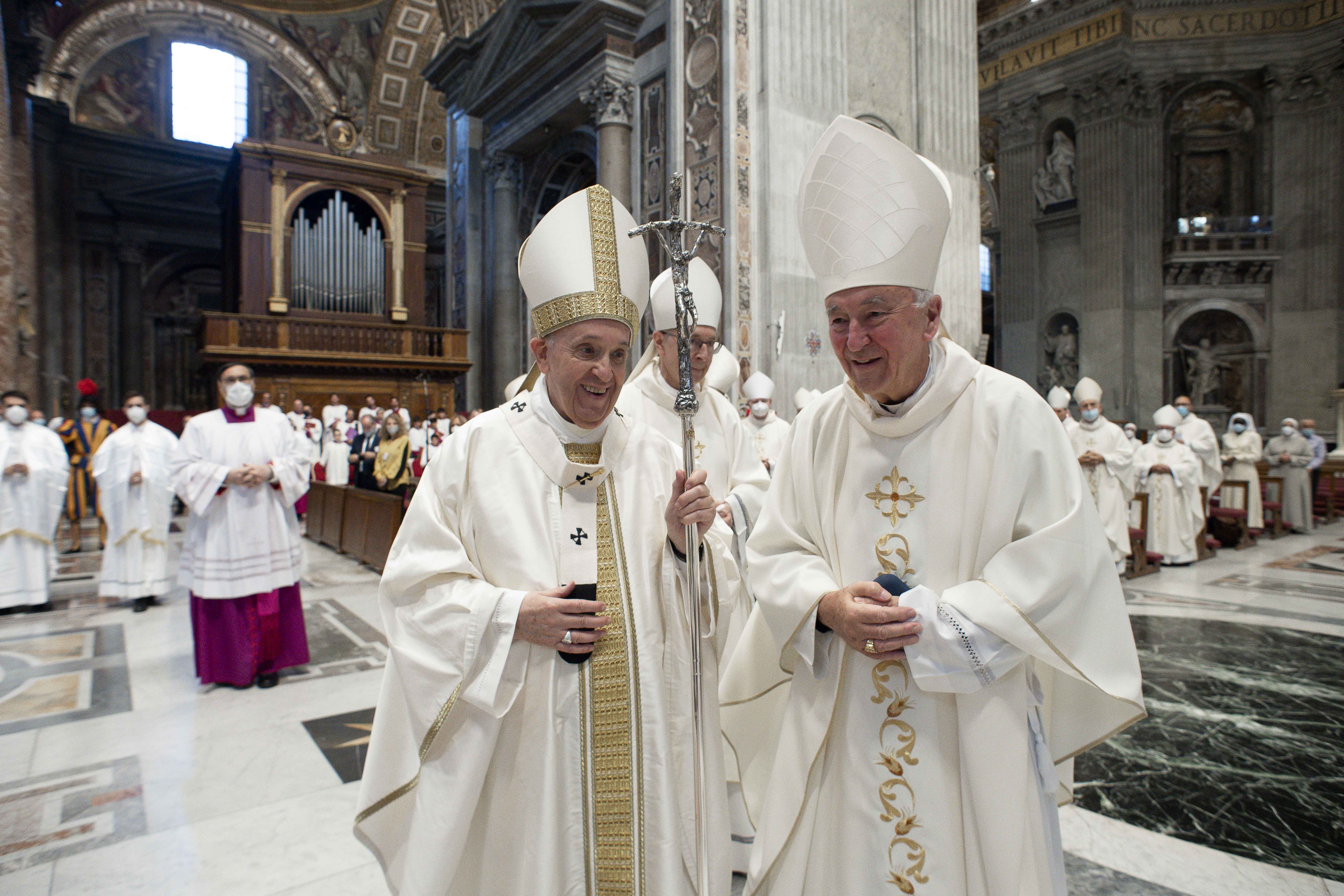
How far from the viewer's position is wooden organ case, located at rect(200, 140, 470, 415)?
583 inches

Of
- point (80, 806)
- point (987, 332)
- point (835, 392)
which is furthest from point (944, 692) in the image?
point (987, 332)

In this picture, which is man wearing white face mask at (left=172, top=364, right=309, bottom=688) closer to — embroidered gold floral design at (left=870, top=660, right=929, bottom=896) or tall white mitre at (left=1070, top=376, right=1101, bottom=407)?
embroidered gold floral design at (left=870, top=660, right=929, bottom=896)

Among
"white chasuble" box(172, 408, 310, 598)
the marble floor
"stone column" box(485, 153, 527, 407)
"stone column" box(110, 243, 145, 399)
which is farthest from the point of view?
"stone column" box(110, 243, 145, 399)

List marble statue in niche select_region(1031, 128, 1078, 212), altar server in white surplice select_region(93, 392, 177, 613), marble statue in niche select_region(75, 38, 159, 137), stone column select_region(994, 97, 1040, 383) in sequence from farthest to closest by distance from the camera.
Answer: stone column select_region(994, 97, 1040, 383), marble statue in niche select_region(75, 38, 159, 137), marble statue in niche select_region(1031, 128, 1078, 212), altar server in white surplice select_region(93, 392, 177, 613)

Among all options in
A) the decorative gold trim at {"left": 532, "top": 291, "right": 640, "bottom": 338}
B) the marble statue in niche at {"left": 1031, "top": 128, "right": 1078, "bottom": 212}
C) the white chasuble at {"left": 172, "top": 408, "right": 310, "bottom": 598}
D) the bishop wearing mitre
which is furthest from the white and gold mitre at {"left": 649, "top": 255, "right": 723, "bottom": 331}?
the marble statue in niche at {"left": 1031, "top": 128, "right": 1078, "bottom": 212}

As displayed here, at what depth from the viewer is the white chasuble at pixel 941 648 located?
58.4 inches

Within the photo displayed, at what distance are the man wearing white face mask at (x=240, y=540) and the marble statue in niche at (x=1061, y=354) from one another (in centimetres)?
1736

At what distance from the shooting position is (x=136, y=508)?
22.5 ft

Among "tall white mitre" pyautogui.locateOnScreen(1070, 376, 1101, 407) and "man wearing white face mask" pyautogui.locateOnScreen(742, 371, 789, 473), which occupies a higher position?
"tall white mitre" pyautogui.locateOnScreen(1070, 376, 1101, 407)

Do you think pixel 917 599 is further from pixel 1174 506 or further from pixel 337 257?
pixel 337 257

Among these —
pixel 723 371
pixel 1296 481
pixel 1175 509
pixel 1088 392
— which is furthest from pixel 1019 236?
pixel 723 371

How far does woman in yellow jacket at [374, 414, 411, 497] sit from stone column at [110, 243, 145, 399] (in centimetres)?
1445

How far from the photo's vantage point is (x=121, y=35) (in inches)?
744

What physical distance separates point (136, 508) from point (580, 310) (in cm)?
679
